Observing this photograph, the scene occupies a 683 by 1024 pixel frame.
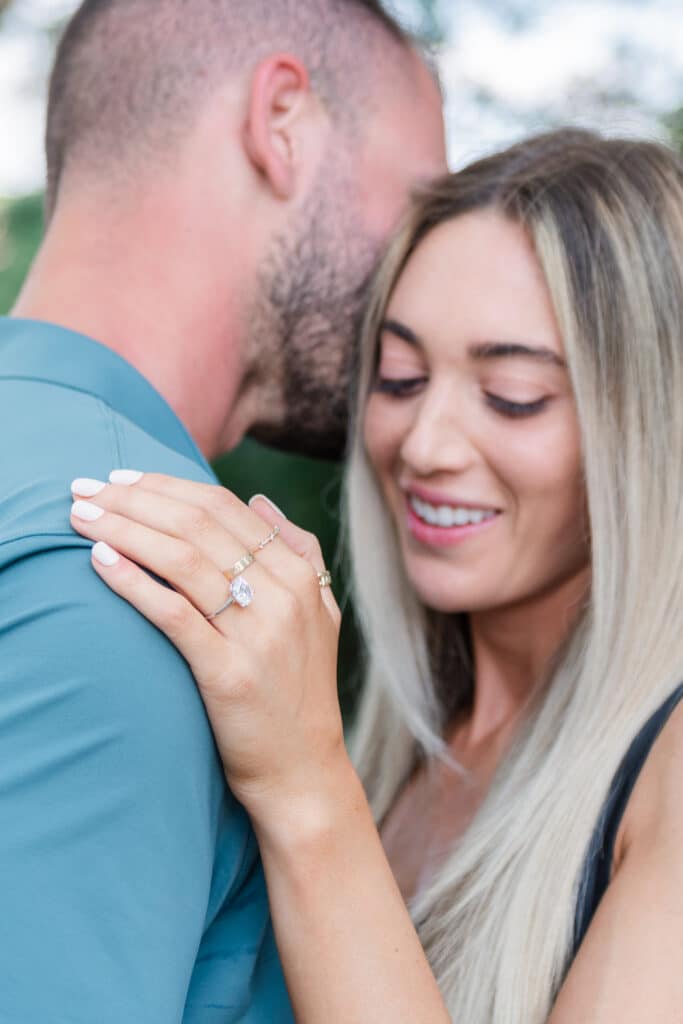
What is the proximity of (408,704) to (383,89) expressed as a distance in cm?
131

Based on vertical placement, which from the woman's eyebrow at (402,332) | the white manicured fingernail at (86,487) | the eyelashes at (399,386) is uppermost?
the woman's eyebrow at (402,332)

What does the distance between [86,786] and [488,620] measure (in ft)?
5.00

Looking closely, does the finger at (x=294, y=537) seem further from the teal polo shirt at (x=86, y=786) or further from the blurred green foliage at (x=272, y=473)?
the blurred green foliage at (x=272, y=473)

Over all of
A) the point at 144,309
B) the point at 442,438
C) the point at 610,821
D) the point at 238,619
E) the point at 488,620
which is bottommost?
the point at 610,821

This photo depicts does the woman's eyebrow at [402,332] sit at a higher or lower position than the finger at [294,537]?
higher

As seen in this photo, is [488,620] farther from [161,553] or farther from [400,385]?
[161,553]

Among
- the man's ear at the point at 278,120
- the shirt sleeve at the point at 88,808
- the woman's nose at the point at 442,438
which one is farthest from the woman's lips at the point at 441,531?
the shirt sleeve at the point at 88,808

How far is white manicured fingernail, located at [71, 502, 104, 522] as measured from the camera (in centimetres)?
113

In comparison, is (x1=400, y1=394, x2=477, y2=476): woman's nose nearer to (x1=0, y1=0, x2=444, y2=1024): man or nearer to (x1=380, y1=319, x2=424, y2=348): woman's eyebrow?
(x1=380, y1=319, x2=424, y2=348): woman's eyebrow

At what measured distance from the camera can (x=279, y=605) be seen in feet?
4.09

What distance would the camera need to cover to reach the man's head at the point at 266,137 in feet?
6.29

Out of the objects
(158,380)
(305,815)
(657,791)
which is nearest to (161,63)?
(158,380)

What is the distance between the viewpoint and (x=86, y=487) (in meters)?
1.17

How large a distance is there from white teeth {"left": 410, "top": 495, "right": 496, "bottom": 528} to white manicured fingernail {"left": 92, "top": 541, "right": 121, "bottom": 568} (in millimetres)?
1149
